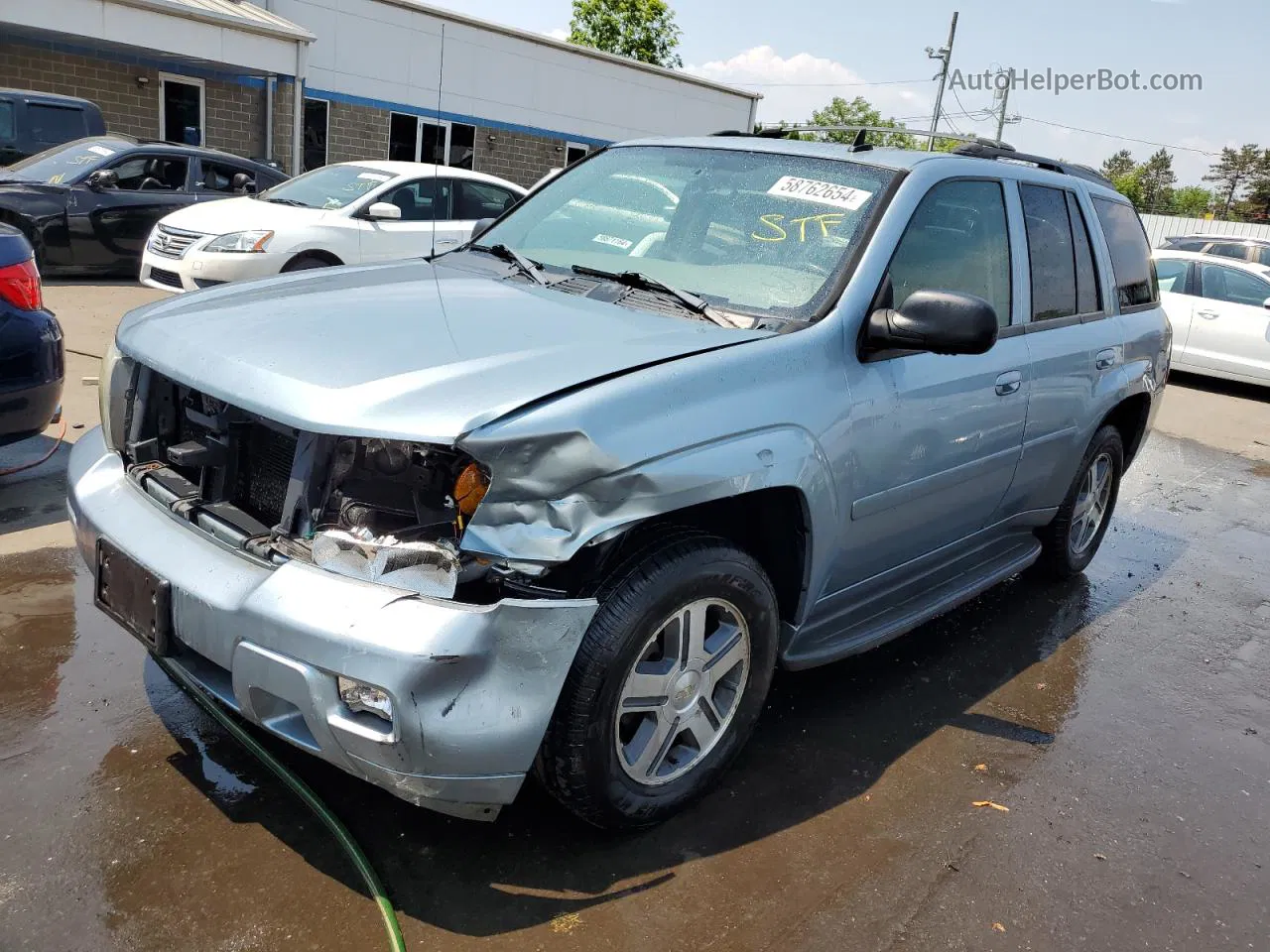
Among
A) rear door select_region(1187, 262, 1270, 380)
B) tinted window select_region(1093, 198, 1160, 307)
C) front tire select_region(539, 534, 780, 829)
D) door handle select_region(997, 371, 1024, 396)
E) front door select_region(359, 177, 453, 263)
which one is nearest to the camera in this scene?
front tire select_region(539, 534, 780, 829)

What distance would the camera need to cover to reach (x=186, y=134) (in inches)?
757

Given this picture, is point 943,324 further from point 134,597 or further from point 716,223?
point 134,597

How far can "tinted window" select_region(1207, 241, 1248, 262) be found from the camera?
14.6 m

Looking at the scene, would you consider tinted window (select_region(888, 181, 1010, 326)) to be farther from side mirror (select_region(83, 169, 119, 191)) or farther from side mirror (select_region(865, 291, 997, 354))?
side mirror (select_region(83, 169, 119, 191))

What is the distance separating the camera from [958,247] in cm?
376

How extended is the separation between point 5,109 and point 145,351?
43.3ft

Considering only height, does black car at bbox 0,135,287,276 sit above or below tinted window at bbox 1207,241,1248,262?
below

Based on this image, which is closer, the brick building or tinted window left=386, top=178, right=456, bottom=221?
tinted window left=386, top=178, right=456, bottom=221

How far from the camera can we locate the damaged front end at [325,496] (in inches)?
94.0

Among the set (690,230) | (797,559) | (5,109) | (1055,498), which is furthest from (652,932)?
(5,109)

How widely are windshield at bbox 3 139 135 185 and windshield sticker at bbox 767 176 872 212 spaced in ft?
33.1

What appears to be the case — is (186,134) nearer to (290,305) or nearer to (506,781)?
(290,305)

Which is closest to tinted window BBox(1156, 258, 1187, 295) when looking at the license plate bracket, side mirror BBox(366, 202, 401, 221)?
side mirror BBox(366, 202, 401, 221)

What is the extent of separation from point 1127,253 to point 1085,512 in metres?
1.25
